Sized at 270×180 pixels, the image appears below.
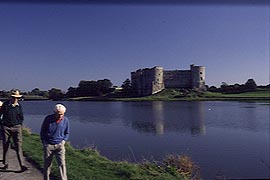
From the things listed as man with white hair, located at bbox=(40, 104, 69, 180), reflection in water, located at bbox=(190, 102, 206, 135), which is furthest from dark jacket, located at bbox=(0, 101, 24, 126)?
reflection in water, located at bbox=(190, 102, 206, 135)

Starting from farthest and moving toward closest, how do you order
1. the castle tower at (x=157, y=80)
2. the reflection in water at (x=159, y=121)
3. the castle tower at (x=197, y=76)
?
the castle tower at (x=197, y=76)
the castle tower at (x=157, y=80)
the reflection in water at (x=159, y=121)

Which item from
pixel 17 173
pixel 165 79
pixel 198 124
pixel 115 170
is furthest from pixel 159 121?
pixel 165 79

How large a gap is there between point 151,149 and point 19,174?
10.7m

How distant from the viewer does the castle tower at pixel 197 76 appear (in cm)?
11138

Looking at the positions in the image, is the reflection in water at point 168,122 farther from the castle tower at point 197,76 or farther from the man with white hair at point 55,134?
the castle tower at point 197,76

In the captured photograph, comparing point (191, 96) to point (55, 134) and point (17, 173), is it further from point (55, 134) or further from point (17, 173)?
point (55, 134)

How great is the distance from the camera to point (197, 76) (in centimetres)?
11356

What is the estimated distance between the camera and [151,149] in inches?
678

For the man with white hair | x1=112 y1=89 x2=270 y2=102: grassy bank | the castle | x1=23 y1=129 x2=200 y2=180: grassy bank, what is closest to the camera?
the man with white hair

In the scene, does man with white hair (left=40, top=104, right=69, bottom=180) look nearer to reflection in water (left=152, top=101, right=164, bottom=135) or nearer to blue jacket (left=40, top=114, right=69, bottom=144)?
blue jacket (left=40, top=114, right=69, bottom=144)

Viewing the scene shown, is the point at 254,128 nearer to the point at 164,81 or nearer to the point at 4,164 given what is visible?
the point at 4,164

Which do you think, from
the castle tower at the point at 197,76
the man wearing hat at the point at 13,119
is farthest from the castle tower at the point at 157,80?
the man wearing hat at the point at 13,119

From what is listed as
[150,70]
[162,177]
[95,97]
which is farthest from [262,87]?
[162,177]

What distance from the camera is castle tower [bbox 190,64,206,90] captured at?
111375 mm
